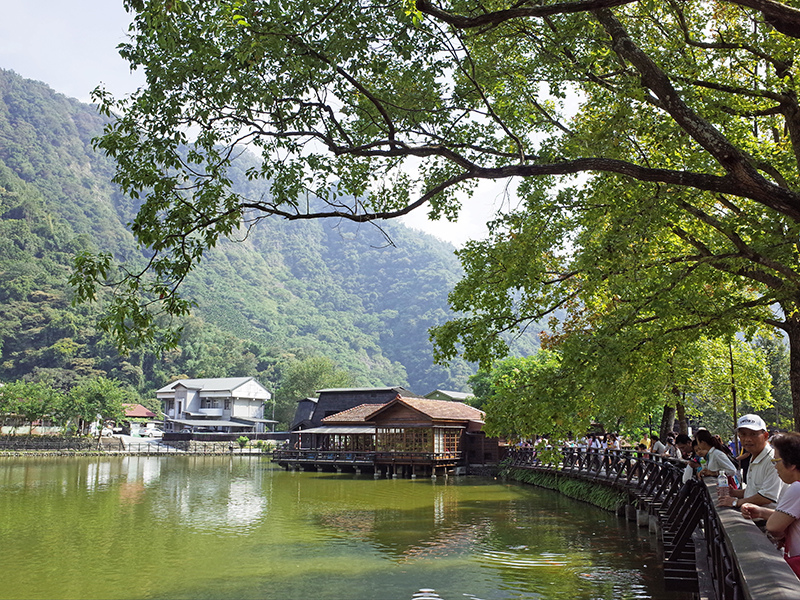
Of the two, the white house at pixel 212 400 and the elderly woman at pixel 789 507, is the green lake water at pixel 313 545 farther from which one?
the white house at pixel 212 400

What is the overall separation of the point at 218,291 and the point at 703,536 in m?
139

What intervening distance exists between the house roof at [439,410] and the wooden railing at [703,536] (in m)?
14.6

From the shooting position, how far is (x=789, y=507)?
333 cm

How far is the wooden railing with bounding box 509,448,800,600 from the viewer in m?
2.50

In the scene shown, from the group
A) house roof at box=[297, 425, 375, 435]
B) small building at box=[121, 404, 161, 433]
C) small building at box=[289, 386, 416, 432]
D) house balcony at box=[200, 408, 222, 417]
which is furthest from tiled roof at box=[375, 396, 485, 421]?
small building at box=[121, 404, 161, 433]

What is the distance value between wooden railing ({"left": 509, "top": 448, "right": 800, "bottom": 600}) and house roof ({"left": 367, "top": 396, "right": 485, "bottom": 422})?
14.6 meters

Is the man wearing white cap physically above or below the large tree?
below

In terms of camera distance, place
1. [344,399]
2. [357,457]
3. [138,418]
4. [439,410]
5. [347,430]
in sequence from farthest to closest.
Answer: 1. [138,418]
2. [344,399]
3. [347,430]
4. [439,410]
5. [357,457]

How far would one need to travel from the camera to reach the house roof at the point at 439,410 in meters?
37.5

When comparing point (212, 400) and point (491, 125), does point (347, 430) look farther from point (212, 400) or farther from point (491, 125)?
point (212, 400)

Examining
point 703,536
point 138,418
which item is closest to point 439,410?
point 703,536

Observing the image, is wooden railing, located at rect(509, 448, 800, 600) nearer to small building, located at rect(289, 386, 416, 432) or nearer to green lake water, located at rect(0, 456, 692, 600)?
green lake water, located at rect(0, 456, 692, 600)

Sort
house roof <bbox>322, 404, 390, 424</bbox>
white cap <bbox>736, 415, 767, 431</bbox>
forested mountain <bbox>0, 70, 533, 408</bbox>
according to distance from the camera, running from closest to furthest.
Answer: white cap <bbox>736, 415, 767, 431</bbox>, house roof <bbox>322, 404, 390, 424</bbox>, forested mountain <bbox>0, 70, 533, 408</bbox>

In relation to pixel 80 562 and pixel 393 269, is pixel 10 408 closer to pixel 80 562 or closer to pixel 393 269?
pixel 80 562
